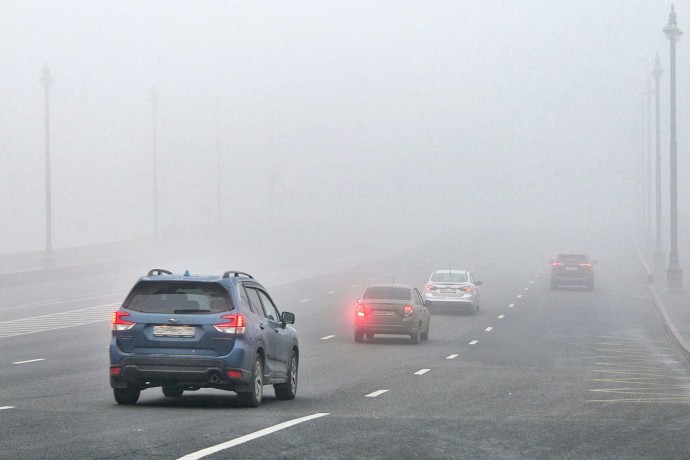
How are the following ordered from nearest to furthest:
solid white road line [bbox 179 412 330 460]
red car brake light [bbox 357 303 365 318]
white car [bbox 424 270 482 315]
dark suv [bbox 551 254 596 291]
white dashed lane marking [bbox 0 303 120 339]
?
solid white road line [bbox 179 412 330 460] < red car brake light [bbox 357 303 365 318] < white dashed lane marking [bbox 0 303 120 339] < white car [bbox 424 270 482 315] < dark suv [bbox 551 254 596 291]

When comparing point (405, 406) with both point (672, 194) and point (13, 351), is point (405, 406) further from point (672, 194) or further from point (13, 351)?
point (672, 194)

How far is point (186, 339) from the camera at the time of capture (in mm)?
14617

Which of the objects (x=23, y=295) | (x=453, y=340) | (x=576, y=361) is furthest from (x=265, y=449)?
(x=23, y=295)

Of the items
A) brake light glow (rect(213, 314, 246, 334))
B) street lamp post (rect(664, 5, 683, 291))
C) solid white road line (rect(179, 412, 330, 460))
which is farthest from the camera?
street lamp post (rect(664, 5, 683, 291))

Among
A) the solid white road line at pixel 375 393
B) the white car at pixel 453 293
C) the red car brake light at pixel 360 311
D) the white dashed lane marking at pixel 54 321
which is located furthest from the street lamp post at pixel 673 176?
the solid white road line at pixel 375 393

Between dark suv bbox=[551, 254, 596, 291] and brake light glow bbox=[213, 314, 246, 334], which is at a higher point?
brake light glow bbox=[213, 314, 246, 334]

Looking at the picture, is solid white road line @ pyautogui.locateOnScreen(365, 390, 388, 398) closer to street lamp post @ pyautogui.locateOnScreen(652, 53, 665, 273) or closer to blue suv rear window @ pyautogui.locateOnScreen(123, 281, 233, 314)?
blue suv rear window @ pyautogui.locateOnScreen(123, 281, 233, 314)

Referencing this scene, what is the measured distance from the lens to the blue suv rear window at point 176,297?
14852mm

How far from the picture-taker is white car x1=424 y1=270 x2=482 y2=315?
4328 centimetres

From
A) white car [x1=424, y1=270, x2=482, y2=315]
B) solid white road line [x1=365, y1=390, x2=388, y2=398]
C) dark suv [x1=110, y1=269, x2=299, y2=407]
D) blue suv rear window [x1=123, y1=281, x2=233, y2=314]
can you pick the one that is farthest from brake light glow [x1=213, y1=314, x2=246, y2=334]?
white car [x1=424, y1=270, x2=482, y2=315]

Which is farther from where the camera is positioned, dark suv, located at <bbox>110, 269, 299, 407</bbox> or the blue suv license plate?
the blue suv license plate

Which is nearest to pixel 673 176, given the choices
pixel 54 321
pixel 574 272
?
pixel 574 272

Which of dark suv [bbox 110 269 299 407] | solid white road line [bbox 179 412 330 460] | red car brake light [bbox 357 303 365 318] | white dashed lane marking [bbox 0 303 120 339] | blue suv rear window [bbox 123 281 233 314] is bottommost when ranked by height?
white dashed lane marking [bbox 0 303 120 339]

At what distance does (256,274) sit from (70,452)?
57.3 meters
